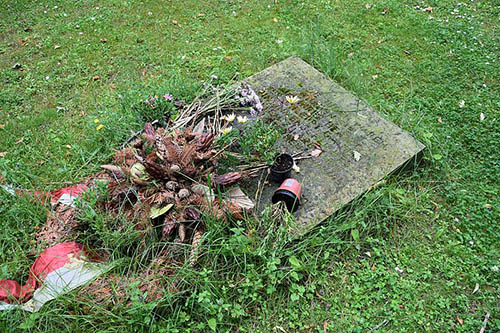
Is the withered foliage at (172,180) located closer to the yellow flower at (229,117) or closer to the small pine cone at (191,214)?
the small pine cone at (191,214)

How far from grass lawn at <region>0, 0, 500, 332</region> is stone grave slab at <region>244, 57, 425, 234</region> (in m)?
0.15

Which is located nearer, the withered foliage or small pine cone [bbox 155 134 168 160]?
the withered foliage

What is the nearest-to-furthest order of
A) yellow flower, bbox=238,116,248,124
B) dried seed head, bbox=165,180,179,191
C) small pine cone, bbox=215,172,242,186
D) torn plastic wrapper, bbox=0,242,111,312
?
torn plastic wrapper, bbox=0,242,111,312, dried seed head, bbox=165,180,179,191, small pine cone, bbox=215,172,242,186, yellow flower, bbox=238,116,248,124

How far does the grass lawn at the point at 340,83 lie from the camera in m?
2.78

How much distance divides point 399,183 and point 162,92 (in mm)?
2594

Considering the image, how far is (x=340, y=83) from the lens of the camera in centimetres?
Result: 446

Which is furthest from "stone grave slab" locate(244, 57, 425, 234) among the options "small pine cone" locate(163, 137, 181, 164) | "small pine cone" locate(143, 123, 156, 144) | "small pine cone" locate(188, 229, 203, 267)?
"small pine cone" locate(143, 123, 156, 144)

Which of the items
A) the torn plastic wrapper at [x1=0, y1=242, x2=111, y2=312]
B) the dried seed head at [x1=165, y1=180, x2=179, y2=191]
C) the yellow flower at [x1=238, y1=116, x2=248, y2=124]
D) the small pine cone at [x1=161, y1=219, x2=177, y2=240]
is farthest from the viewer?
the yellow flower at [x1=238, y1=116, x2=248, y2=124]

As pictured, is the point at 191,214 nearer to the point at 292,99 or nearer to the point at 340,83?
the point at 292,99

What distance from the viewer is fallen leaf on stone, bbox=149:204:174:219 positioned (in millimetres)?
2947

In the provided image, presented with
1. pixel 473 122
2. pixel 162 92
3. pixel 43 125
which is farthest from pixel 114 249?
pixel 473 122

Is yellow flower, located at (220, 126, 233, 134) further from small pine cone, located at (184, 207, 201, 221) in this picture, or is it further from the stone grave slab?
small pine cone, located at (184, 207, 201, 221)

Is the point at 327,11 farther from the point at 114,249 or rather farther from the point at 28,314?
the point at 28,314

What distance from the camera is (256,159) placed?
3432mm
